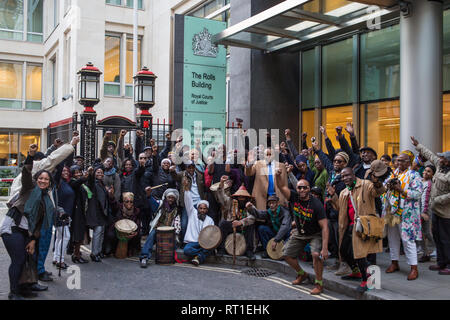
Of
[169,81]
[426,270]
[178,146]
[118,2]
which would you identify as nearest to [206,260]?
[178,146]

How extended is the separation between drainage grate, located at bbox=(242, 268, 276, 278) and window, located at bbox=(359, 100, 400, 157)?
5.70m

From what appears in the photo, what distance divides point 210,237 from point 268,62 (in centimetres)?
772

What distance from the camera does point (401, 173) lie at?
7.91 meters

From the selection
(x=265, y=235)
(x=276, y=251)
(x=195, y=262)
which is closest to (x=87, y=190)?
(x=195, y=262)

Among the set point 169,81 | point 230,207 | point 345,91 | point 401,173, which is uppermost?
point 169,81

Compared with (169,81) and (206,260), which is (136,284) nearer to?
(206,260)

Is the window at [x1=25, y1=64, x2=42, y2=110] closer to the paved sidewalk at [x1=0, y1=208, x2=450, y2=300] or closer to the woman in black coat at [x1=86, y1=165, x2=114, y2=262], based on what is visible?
the woman in black coat at [x1=86, y1=165, x2=114, y2=262]

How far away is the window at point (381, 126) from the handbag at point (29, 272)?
9.06m

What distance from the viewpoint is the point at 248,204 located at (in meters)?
8.62

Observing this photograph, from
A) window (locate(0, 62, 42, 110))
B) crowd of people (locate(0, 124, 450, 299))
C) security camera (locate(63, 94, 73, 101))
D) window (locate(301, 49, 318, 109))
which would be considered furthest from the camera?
window (locate(0, 62, 42, 110))

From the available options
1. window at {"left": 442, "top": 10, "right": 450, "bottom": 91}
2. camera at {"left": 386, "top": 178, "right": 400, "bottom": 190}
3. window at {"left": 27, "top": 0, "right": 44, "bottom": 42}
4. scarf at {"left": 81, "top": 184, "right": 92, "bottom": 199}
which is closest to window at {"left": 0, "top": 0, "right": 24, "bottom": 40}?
window at {"left": 27, "top": 0, "right": 44, "bottom": 42}

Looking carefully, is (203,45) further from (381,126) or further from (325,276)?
(325,276)

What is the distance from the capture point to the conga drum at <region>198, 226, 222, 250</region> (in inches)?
344

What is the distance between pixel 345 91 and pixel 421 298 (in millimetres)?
8539
